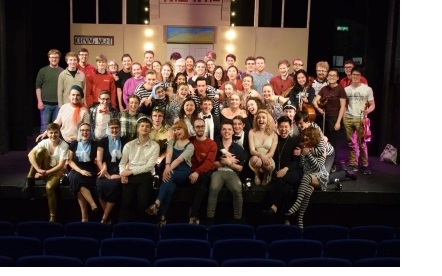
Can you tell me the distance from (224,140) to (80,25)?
5485 millimetres

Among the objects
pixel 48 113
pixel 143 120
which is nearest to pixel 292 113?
pixel 143 120

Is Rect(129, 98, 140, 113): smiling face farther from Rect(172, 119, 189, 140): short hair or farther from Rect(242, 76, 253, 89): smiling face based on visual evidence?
Rect(242, 76, 253, 89): smiling face

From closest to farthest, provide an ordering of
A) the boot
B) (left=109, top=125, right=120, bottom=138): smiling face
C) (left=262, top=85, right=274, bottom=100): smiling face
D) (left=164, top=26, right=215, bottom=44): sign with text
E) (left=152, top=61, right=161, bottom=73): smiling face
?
(left=109, top=125, right=120, bottom=138): smiling face
the boot
(left=262, top=85, right=274, bottom=100): smiling face
(left=152, top=61, right=161, bottom=73): smiling face
(left=164, top=26, right=215, bottom=44): sign with text

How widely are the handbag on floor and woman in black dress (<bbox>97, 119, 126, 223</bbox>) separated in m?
4.18

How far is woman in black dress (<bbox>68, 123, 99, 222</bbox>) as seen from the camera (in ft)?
22.8

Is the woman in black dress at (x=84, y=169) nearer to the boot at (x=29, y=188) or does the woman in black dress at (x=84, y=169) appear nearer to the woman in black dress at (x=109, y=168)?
the woman in black dress at (x=109, y=168)

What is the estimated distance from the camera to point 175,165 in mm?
6930

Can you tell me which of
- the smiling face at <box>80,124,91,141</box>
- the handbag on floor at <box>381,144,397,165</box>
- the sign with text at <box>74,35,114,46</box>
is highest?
the sign with text at <box>74,35,114,46</box>

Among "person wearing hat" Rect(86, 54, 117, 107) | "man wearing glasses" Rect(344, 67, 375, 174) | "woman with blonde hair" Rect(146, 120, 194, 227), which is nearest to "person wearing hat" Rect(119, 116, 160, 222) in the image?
"woman with blonde hair" Rect(146, 120, 194, 227)

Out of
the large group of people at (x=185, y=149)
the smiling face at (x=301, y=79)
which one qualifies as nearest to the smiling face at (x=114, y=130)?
the large group of people at (x=185, y=149)

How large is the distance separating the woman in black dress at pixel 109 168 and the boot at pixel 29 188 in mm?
801

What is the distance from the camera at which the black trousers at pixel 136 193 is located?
6.87m

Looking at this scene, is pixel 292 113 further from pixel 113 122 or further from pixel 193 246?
pixel 193 246

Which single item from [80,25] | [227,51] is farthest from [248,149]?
[80,25]
